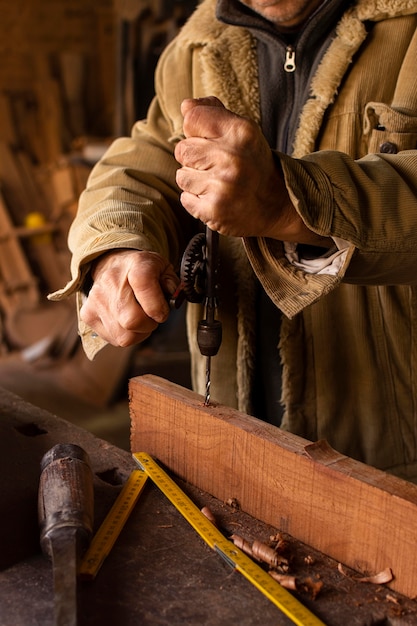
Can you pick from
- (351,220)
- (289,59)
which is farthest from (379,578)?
(289,59)

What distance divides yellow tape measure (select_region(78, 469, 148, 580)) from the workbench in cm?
1

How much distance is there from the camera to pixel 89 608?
101 centimetres

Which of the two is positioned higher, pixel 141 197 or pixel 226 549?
pixel 141 197

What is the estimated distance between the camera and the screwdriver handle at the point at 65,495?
1102mm

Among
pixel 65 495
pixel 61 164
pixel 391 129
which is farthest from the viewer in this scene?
pixel 61 164

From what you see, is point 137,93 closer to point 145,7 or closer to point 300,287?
point 145,7

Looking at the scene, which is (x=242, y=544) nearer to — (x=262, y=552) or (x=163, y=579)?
(x=262, y=552)

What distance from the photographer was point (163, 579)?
3.52 feet

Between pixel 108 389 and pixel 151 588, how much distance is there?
3261mm

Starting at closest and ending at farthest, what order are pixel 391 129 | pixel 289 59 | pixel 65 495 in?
pixel 65 495
pixel 391 129
pixel 289 59

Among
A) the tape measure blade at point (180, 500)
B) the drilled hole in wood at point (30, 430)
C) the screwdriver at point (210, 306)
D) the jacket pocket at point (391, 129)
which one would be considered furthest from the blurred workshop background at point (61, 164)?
the jacket pocket at point (391, 129)

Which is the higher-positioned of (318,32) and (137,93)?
(318,32)

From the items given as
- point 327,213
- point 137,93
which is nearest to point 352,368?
point 327,213

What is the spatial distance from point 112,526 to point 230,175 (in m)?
0.62
